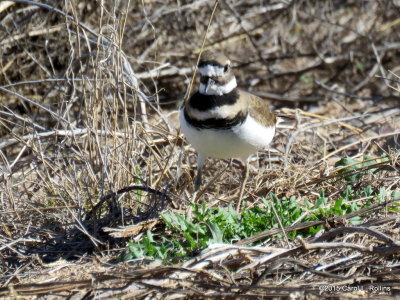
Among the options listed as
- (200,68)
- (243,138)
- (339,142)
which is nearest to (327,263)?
(243,138)

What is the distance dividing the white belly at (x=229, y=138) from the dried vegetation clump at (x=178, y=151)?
0.32 metres

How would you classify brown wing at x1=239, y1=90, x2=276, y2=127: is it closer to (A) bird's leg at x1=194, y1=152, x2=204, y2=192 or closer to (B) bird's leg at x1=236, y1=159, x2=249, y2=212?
(B) bird's leg at x1=236, y1=159, x2=249, y2=212

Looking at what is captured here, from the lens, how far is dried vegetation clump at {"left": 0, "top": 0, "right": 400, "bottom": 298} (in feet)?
11.1

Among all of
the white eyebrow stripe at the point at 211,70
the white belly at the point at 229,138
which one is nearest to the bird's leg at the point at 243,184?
the white belly at the point at 229,138

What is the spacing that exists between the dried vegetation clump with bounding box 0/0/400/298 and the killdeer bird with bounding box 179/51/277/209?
0.38 m

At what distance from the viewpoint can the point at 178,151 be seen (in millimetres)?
5559

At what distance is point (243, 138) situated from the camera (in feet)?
14.2

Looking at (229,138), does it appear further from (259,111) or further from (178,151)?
(178,151)

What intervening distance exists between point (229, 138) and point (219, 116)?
6.3 inches

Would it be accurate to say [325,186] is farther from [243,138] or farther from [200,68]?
[200,68]

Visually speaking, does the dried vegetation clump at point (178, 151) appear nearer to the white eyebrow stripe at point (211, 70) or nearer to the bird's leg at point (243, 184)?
the bird's leg at point (243, 184)

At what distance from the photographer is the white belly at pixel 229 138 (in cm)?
428

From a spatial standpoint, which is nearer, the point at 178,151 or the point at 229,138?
the point at 229,138

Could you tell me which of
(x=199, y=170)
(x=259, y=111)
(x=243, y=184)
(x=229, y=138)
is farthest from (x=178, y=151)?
(x=229, y=138)
